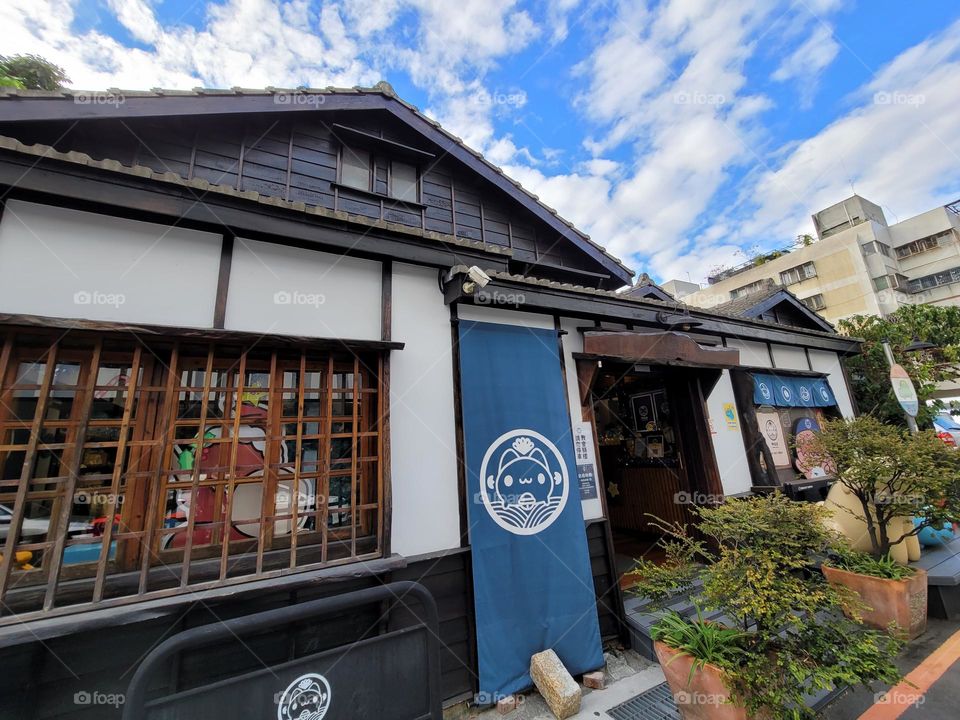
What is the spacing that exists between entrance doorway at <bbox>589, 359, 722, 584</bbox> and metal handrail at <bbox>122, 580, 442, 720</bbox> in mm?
2886

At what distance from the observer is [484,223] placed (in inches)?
288

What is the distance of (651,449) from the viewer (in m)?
7.57

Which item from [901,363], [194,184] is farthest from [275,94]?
[901,363]

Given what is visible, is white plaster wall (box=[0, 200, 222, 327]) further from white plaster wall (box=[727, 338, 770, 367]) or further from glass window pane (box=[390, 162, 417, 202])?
white plaster wall (box=[727, 338, 770, 367])

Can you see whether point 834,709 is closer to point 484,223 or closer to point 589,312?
point 589,312

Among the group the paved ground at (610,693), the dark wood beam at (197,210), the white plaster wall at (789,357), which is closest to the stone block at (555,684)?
the paved ground at (610,693)

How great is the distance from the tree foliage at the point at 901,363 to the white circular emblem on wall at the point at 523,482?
9539mm

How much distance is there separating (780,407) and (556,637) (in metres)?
6.53

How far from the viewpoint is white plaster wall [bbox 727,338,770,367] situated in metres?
7.21

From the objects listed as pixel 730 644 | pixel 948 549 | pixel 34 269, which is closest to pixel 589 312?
pixel 730 644

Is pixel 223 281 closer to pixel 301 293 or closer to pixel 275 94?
pixel 301 293

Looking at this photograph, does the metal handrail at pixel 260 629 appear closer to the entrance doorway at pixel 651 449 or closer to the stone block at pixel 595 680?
the stone block at pixel 595 680

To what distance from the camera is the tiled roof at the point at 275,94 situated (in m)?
3.75

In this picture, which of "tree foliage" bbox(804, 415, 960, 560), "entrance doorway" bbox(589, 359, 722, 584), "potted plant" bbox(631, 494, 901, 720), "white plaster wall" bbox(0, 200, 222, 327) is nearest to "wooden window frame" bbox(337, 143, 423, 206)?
"white plaster wall" bbox(0, 200, 222, 327)
